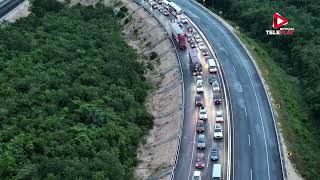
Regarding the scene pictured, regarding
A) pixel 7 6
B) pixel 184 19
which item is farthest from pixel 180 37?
pixel 7 6

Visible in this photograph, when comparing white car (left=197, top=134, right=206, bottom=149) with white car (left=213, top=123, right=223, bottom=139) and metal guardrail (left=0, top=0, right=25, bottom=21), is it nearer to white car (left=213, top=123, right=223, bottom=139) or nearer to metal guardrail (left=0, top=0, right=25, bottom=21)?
white car (left=213, top=123, right=223, bottom=139)

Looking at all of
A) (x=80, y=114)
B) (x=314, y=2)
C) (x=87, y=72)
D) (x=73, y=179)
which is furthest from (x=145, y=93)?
(x=314, y=2)

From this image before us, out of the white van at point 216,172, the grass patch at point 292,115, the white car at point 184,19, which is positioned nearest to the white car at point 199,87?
the grass patch at point 292,115

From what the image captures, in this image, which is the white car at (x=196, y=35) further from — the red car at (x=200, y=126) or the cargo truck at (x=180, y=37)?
the red car at (x=200, y=126)

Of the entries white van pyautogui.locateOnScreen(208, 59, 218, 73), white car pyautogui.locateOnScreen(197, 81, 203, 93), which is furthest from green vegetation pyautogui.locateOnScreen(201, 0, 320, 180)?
white car pyautogui.locateOnScreen(197, 81, 203, 93)

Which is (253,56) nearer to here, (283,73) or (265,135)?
(283,73)

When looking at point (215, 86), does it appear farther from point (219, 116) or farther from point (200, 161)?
point (200, 161)
